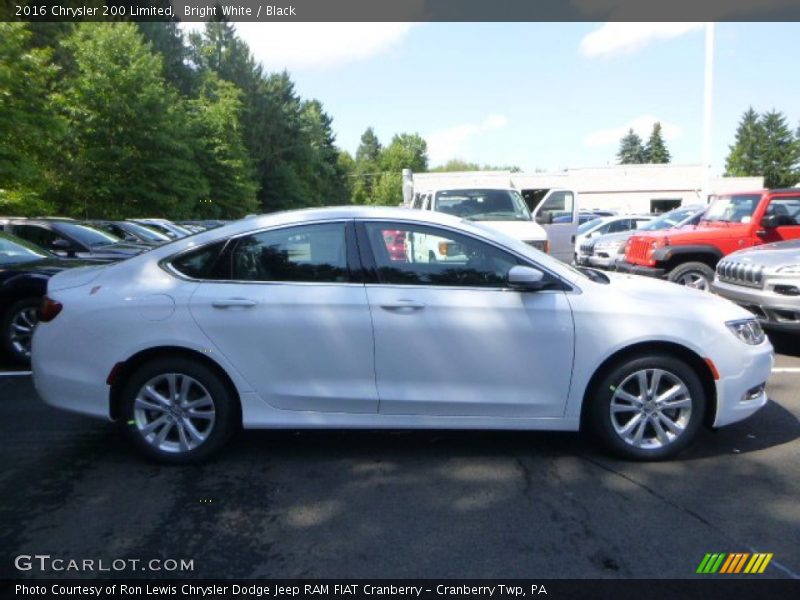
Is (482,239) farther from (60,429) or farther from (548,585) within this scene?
(60,429)

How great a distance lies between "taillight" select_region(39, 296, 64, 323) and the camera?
173 inches

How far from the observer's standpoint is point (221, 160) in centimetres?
4316

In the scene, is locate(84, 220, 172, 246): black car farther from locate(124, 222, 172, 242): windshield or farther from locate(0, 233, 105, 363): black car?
locate(0, 233, 105, 363): black car

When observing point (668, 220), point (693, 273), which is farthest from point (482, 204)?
point (668, 220)

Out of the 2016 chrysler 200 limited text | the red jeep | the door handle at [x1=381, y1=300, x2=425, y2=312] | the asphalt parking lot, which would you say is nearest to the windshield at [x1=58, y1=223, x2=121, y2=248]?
the asphalt parking lot

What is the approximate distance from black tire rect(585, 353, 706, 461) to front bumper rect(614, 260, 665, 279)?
6647mm

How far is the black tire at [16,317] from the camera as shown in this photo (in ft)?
23.7

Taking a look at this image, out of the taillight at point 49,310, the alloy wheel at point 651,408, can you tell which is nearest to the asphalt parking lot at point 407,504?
the alloy wheel at point 651,408

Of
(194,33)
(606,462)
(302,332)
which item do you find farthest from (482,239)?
(194,33)

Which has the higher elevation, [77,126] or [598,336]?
[77,126]

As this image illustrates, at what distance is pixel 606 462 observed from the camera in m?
4.38

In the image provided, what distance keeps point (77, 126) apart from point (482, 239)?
28.1 metres

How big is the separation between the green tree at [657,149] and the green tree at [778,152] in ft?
52.8

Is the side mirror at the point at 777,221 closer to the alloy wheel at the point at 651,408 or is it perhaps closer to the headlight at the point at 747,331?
the headlight at the point at 747,331
